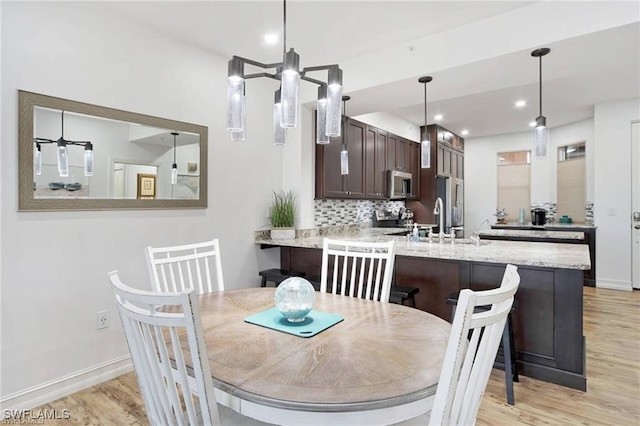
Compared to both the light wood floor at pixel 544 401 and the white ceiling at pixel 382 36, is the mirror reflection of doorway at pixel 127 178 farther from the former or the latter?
the light wood floor at pixel 544 401

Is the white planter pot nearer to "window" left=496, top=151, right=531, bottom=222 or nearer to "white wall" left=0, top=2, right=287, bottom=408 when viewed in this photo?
"white wall" left=0, top=2, right=287, bottom=408

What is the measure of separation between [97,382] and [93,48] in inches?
91.4

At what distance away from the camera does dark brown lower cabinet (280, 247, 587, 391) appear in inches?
90.8

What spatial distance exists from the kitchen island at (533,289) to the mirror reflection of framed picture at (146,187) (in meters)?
2.01

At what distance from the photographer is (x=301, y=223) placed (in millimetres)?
3859

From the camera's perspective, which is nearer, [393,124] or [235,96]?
[235,96]

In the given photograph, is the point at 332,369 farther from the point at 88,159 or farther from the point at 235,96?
the point at 88,159

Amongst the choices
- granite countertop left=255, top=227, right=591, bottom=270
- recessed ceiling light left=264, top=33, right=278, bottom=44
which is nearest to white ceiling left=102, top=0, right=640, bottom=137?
recessed ceiling light left=264, top=33, right=278, bottom=44

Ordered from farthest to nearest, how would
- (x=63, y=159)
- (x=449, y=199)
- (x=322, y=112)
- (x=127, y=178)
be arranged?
(x=449, y=199) < (x=127, y=178) < (x=63, y=159) < (x=322, y=112)

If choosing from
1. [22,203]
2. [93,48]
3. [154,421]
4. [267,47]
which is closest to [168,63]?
[93,48]

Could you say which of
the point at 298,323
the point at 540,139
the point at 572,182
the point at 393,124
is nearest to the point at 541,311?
the point at 540,139

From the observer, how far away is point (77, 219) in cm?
236

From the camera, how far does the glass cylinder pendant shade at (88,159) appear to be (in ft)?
7.82

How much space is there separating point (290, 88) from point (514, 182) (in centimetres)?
675
